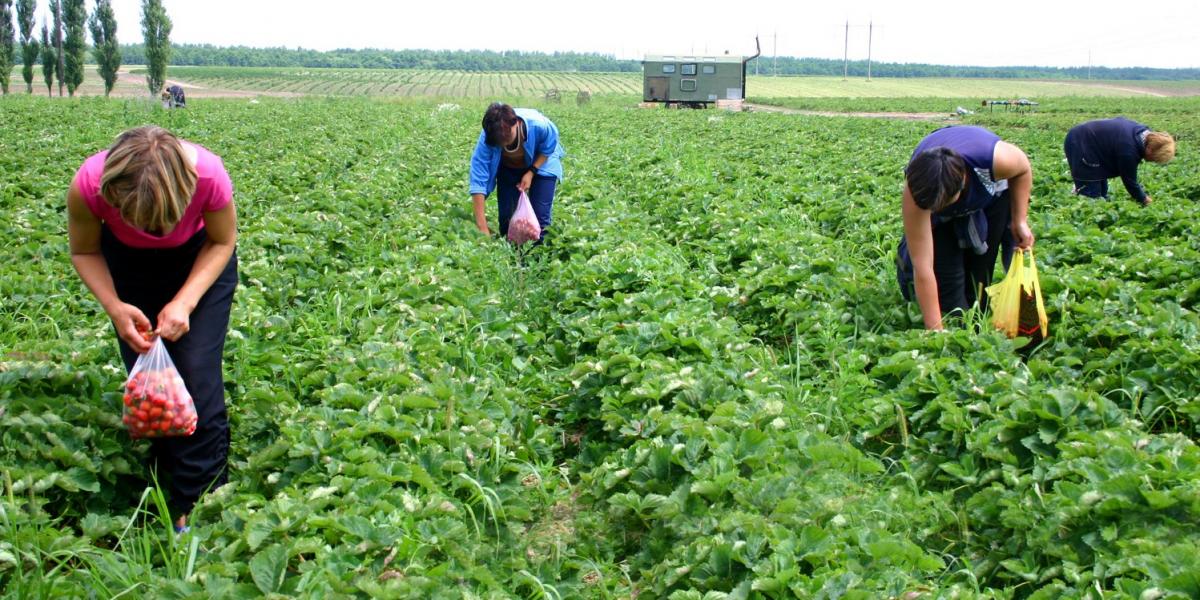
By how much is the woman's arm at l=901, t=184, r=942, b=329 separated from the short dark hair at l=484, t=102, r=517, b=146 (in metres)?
2.85

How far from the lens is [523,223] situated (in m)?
7.22

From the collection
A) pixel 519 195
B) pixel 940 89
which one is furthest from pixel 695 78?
pixel 519 195

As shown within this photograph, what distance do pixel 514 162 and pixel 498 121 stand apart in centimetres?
75

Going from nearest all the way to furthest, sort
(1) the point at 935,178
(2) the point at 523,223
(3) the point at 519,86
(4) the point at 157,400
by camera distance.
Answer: (4) the point at 157,400, (1) the point at 935,178, (2) the point at 523,223, (3) the point at 519,86

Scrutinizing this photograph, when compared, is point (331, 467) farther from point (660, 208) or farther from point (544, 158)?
point (660, 208)

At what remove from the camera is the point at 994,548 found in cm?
333

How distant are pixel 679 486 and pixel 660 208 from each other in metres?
6.91

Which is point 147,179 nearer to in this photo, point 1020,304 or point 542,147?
point 1020,304

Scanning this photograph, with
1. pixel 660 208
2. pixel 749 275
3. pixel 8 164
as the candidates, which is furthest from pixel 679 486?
pixel 8 164

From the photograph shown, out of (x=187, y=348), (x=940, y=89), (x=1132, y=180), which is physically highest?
(x=940, y=89)

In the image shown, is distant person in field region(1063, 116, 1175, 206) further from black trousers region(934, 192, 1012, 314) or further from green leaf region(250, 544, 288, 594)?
green leaf region(250, 544, 288, 594)

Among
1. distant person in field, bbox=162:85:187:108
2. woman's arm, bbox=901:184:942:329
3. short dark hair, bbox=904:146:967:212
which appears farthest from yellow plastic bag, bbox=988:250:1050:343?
distant person in field, bbox=162:85:187:108

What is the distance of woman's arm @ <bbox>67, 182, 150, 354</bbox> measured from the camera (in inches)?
133

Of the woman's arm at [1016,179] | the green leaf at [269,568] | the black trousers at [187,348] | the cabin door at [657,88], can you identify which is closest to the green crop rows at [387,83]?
the cabin door at [657,88]
